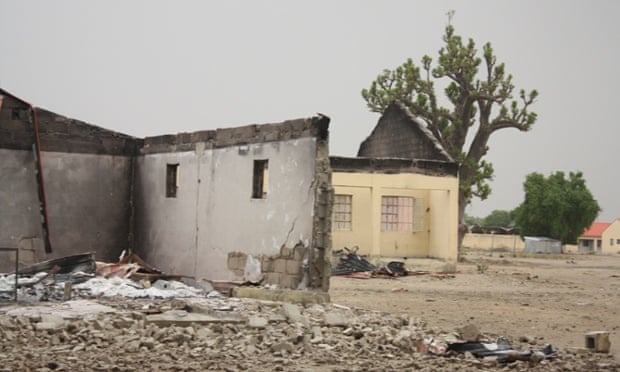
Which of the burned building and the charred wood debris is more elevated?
the burned building

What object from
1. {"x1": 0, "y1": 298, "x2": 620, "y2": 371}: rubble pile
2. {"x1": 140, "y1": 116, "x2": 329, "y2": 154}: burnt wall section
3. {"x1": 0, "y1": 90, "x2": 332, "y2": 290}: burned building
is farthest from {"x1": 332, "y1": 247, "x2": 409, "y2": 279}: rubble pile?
{"x1": 0, "y1": 298, "x2": 620, "y2": 371}: rubble pile

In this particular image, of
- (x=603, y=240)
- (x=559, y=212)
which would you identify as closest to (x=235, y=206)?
(x=559, y=212)

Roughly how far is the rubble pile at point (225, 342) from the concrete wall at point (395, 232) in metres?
11.4

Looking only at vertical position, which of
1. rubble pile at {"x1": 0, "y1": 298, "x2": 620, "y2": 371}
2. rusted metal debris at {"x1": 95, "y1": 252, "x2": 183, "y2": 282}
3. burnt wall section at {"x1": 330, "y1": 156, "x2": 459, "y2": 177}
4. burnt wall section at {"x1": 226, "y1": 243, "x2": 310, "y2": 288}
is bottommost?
rubble pile at {"x1": 0, "y1": 298, "x2": 620, "y2": 371}

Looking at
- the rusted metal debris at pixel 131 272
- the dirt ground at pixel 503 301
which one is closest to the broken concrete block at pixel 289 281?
the dirt ground at pixel 503 301

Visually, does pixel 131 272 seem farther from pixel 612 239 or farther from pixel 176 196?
pixel 612 239

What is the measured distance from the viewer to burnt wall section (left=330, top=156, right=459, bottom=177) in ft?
73.7

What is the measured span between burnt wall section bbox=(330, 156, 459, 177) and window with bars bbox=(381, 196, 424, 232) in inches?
55.5

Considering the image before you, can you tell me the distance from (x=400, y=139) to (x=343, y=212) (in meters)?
5.46

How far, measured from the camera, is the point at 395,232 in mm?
24344

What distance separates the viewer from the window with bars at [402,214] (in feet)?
79.8

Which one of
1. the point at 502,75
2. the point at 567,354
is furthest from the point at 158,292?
the point at 502,75

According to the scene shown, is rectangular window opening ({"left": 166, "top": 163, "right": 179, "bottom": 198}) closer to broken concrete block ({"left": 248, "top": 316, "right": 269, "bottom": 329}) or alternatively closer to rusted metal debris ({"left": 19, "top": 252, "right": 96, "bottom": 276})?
rusted metal debris ({"left": 19, "top": 252, "right": 96, "bottom": 276})

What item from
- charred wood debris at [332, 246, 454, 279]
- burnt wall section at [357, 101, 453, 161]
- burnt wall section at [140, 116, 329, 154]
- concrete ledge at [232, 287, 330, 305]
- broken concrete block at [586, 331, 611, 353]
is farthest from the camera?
burnt wall section at [357, 101, 453, 161]
